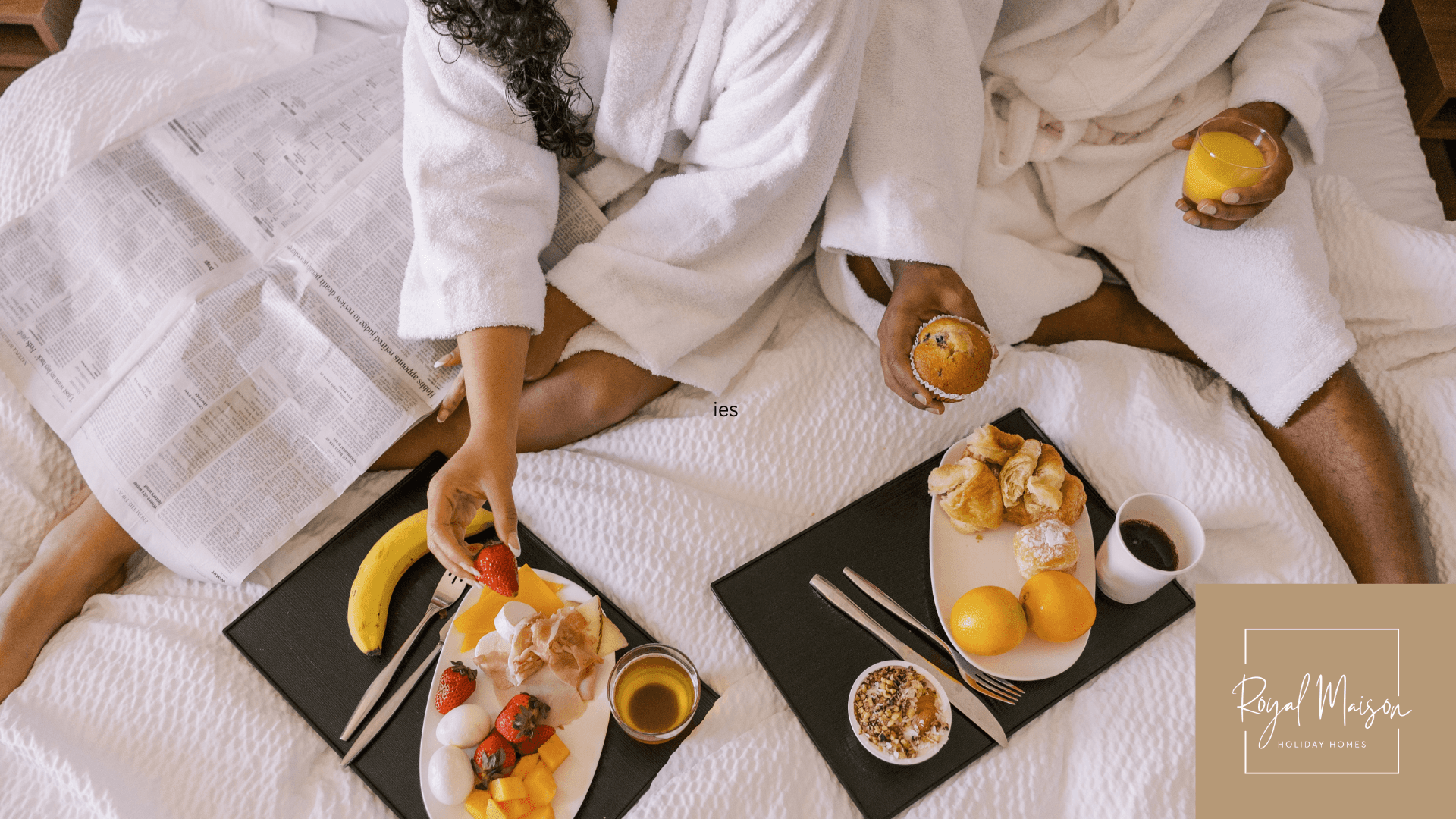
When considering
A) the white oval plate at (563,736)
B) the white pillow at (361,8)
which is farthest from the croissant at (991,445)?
the white pillow at (361,8)

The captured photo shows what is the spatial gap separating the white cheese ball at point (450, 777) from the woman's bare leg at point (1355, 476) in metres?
1.16

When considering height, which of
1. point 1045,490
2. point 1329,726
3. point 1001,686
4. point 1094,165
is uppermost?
point 1094,165

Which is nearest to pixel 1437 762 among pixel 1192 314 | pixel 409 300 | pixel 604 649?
pixel 1192 314

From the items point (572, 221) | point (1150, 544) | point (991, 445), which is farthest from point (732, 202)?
point (1150, 544)

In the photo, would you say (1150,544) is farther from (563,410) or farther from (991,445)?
(563,410)

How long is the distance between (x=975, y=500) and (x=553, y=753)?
1.95ft

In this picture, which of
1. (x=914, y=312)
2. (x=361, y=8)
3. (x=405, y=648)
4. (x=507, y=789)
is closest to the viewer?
(x=507, y=789)

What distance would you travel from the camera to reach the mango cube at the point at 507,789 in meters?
0.93

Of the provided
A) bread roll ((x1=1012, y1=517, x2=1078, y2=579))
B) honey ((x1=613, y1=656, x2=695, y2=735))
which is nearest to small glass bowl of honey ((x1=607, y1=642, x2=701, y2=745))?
honey ((x1=613, y1=656, x2=695, y2=735))

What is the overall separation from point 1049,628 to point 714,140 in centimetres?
75

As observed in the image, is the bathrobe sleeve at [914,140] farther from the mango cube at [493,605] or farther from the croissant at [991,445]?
the mango cube at [493,605]

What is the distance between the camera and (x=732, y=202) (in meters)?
1.13

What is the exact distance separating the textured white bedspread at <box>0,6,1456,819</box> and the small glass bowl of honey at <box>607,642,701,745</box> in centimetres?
4

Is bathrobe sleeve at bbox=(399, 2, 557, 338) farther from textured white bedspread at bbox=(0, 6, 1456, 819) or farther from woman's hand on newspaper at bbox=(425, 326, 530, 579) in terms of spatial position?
textured white bedspread at bbox=(0, 6, 1456, 819)
